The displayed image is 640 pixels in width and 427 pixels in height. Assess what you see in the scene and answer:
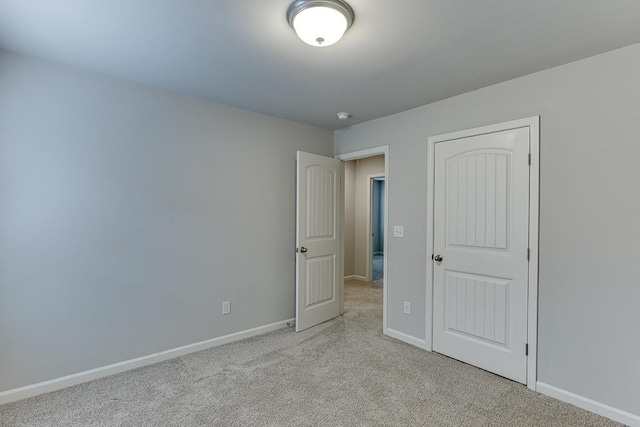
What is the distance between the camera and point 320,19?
1.58m

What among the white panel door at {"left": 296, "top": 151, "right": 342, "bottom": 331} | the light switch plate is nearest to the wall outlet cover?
the white panel door at {"left": 296, "top": 151, "right": 342, "bottom": 331}

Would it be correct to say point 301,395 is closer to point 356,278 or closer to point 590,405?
point 590,405

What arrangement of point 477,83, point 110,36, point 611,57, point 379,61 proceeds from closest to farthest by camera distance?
point 110,36 → point 611,57 → point 379,61 → point 477,83

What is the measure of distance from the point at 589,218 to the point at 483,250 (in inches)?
29.1

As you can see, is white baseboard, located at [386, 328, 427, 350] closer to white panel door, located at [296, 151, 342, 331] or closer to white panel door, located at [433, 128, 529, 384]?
white panel door, located at [433, 128, 529, 384]

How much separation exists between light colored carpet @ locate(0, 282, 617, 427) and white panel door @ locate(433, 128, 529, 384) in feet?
0.71

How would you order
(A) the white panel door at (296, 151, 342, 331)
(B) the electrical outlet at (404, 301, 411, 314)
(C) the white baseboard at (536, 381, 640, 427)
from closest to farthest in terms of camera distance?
(C) the white baseboard at (536, 381, 640, 427) < (B) the electrical outlet at (404, 301, 411, 314) < (A) the white panel door at (296, 151, 342, 331)

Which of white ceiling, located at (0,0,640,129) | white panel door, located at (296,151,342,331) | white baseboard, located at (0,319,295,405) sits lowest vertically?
white baseboard, located at (0,319,295,405)

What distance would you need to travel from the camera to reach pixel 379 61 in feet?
7.01

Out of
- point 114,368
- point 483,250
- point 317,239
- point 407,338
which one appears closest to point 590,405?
point 483,250

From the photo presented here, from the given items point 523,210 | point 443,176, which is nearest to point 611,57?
point 523,210

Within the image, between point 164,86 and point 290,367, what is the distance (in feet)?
8.54

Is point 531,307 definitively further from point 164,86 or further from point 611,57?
point 164,86

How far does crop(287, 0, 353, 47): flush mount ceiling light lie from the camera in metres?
1.53
